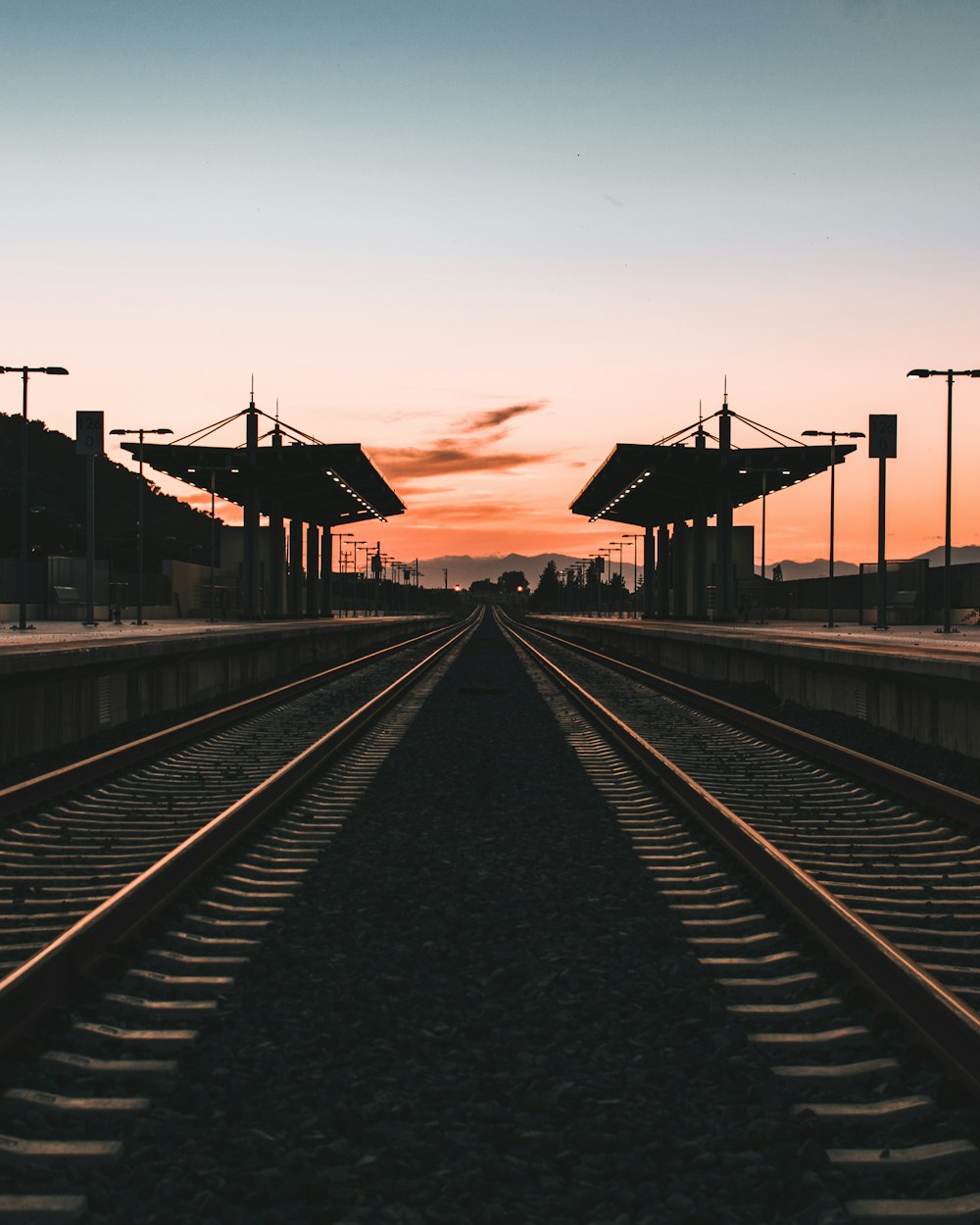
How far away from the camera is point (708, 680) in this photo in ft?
100

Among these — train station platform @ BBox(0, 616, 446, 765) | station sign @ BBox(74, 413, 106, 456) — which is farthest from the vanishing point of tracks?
station sign @ BBox(74, 413, 106, 456)

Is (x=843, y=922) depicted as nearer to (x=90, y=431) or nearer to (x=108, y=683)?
(x=108, y=683)

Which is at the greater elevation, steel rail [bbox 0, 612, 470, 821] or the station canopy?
the station canopy

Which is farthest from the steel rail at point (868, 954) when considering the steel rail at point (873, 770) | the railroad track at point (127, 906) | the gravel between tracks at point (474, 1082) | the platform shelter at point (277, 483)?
the platform shelter at point (277, 483)

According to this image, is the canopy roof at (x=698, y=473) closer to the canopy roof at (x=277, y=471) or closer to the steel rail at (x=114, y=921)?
the canopy roof at (x=277, y=471)

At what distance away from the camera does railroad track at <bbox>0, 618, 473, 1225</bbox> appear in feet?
11.9

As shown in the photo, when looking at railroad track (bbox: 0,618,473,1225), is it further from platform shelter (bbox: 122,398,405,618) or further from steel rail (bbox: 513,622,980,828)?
platform shelter (bbox: 122,398,405,618)

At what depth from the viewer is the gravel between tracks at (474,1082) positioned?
10.4 ft

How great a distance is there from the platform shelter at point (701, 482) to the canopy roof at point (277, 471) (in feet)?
41.1

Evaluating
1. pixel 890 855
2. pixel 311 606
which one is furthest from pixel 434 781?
pixel 311 606

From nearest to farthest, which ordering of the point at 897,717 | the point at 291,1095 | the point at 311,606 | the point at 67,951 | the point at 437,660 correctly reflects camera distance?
the point at 291,1095 → the point at 67,951 → the point at 897,717 → the point at 437,660 → the point at 311,606

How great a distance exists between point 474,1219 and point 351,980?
2085 millimetres

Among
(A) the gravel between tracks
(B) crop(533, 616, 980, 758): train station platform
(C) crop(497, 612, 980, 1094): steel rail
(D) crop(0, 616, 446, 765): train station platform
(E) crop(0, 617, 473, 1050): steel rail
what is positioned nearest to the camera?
(A) the gravel between tracks

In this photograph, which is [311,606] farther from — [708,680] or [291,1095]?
[291,1095]
